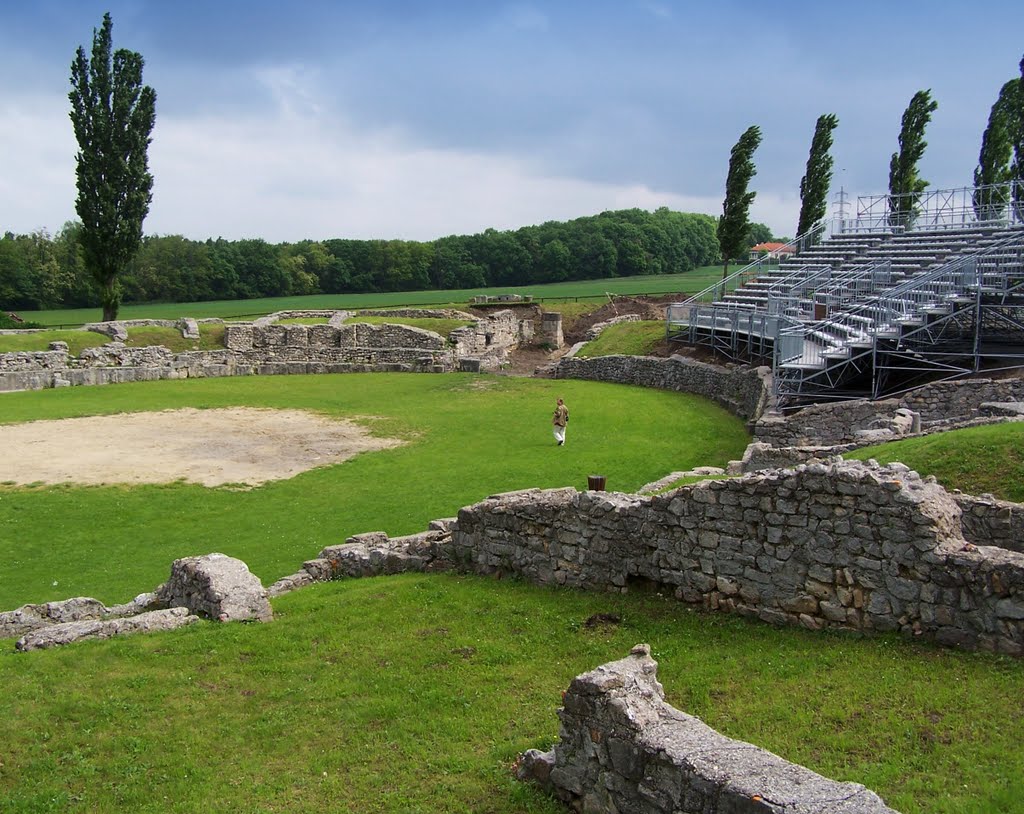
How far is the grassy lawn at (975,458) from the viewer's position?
13.7 m

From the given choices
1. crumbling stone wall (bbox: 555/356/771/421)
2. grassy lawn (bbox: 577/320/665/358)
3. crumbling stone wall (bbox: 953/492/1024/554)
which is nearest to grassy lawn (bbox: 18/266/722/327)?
grassy lawn (bbox: 577/320/665/358)

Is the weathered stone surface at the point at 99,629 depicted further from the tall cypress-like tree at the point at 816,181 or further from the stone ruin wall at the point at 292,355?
the tall cypress-like tree at the point at 816,181

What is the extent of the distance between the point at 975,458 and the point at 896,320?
15239 millimetres

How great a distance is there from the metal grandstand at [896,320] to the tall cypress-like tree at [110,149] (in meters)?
35.1

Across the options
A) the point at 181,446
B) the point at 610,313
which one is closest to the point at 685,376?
the point at 181,446

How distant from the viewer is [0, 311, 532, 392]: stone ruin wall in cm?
4372

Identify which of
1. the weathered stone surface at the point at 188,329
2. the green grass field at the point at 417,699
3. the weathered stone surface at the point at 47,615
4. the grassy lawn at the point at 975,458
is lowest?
the weathered stone surface at the point at 47,615

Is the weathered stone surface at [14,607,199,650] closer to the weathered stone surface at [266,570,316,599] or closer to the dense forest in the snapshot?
the weathered stone surface at [266,570,316,599]

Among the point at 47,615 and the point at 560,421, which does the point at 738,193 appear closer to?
the point at 560,421

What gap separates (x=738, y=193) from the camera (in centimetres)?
5434

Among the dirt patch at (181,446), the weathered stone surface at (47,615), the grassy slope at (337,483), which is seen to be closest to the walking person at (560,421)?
the grassy slope at (337,483)

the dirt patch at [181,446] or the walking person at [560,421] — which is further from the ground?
the walking person at [560,421]

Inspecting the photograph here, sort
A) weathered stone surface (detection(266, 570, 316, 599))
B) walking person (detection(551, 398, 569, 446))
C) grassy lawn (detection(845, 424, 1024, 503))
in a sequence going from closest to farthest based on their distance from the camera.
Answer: grassy lawn (detection(845, 424, 1024, 503)), weathered stone surface (detection(266, 570, 316, 599)), walking person (detection(551, 398, 569, 446))

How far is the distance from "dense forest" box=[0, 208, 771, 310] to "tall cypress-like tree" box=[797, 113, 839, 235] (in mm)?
46483
